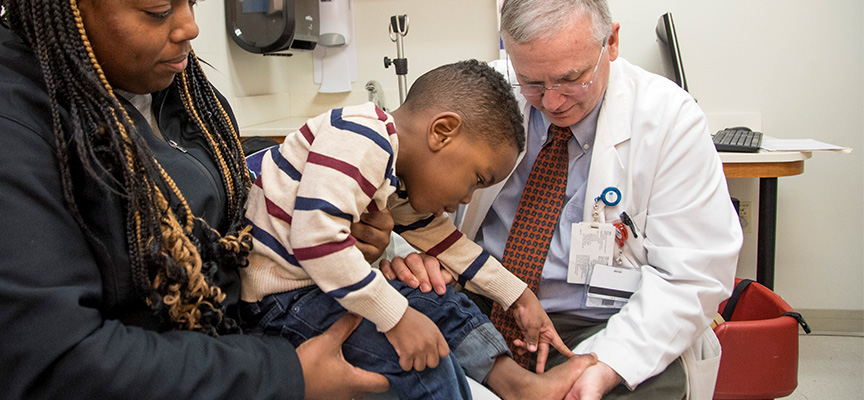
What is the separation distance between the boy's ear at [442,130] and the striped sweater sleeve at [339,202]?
0.36 feet

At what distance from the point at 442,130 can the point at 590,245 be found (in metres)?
0.51

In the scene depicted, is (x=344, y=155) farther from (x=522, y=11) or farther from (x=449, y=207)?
(x=522, y=11)

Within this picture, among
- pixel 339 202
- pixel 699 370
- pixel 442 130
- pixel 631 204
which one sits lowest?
pixel 699 370

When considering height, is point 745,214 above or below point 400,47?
below

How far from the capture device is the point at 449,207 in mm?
1235

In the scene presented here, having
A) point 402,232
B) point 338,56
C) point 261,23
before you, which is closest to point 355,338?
point 402,232

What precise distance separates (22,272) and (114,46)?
1.11 feet

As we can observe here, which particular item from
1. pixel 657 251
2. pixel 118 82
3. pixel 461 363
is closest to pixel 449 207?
pixel 461 363

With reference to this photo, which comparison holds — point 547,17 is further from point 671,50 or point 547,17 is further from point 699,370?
point 671,50

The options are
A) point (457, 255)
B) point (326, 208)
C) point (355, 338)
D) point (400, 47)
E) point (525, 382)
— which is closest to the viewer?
point (326, 208)

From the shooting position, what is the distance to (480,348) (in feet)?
3.75

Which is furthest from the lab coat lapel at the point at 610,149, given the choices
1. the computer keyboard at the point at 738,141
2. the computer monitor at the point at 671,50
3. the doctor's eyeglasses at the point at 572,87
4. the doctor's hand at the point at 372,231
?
the computer monitor at the point at 671,50

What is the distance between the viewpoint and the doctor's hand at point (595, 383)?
3.98ft

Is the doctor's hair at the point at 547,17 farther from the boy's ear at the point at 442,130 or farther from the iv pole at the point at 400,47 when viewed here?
the iv pole at the point at 400,47
